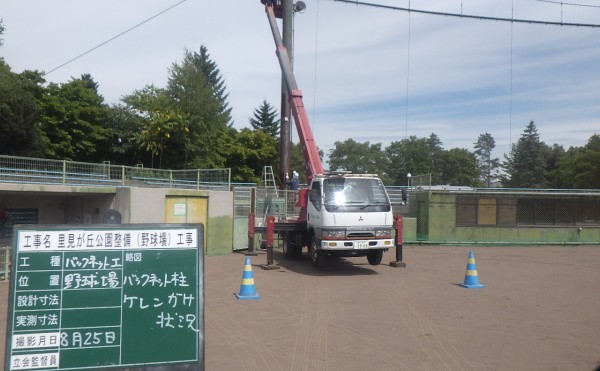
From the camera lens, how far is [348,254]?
15148mm

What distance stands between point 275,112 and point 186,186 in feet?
203

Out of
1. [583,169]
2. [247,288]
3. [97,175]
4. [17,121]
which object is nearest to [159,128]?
[17,121]

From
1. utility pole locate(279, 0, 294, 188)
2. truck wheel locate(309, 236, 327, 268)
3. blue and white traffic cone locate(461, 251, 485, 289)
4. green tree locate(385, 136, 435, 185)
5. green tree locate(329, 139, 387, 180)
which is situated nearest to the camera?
blue and white traffic cone locate(461, 251, 485, 289)

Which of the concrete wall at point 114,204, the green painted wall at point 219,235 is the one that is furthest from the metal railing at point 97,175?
the green painted wall at point 219,235

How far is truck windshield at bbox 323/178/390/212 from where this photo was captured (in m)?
14.8

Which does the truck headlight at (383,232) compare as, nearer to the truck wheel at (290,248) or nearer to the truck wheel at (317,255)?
the truck wheel at (317,255)

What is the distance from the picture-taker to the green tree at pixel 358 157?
81562 millimetres

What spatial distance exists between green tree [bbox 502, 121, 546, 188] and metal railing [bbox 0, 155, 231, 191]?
61.4 meters

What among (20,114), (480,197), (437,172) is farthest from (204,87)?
(437,172)

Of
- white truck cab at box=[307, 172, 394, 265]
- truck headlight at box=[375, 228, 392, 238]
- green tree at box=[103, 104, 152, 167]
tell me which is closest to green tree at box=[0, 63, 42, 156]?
green tree at box=[103, 104, 152, 167]

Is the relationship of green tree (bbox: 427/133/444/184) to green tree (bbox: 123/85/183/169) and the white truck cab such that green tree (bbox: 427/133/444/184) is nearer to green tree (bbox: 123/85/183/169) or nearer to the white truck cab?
green tree (bbox: 123/85/183/169)

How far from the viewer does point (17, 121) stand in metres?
33.5

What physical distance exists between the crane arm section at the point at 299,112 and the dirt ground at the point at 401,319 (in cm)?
376

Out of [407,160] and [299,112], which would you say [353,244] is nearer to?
[299,112]
